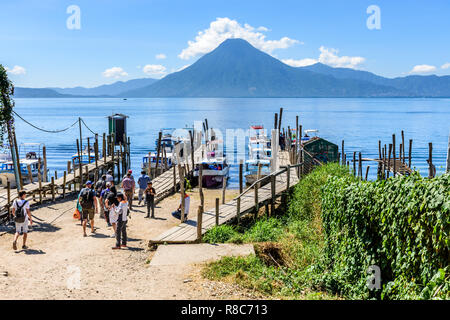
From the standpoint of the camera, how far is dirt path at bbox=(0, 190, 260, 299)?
9.20 metres

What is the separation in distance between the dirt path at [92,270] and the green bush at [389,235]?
98.5 inches

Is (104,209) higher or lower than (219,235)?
higher

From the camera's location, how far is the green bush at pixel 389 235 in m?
6.27

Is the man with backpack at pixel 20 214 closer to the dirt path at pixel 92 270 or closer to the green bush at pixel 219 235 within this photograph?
the dirt path at pixel 92 270

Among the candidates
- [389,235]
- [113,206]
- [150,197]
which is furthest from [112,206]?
[389,235]

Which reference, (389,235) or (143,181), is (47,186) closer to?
(143,181)

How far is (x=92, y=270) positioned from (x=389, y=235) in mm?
7420

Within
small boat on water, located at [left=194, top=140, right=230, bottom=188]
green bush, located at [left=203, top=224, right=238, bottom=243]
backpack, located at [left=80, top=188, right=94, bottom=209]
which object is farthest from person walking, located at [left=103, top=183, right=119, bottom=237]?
small boat on water, located at [left=194, top=140, right=230, bottom=188]

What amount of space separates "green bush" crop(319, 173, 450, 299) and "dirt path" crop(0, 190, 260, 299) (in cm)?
250

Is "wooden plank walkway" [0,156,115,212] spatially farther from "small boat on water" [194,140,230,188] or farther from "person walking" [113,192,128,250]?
"person walking" [113,192,128,250]

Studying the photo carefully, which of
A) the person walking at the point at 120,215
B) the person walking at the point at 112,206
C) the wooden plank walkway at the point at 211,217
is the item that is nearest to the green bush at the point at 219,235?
the wooden plank walkway at the point at 211,217

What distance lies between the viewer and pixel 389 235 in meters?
7.75
